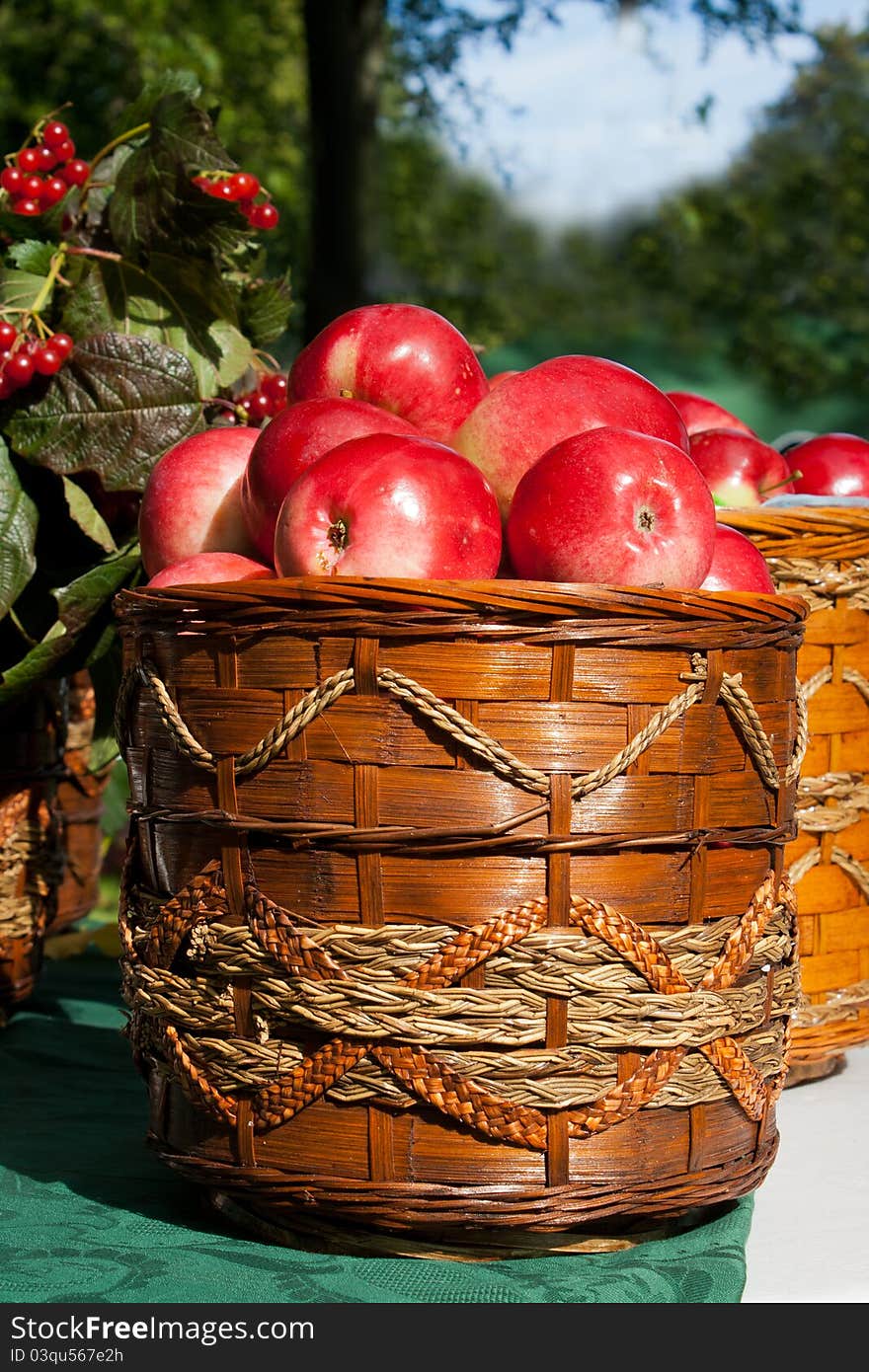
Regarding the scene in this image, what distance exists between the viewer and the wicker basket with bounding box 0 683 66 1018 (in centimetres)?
173

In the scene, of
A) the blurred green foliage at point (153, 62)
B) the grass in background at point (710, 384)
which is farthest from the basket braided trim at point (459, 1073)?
the blurred green foliage at point (153, 62)

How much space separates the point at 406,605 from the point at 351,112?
5037 millimetres

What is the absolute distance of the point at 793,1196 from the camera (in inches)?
53.0

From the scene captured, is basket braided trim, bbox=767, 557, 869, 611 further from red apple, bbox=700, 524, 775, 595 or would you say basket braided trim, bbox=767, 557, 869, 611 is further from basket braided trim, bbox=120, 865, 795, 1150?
basket braided trim, bbox=120, 865, 795, 1150

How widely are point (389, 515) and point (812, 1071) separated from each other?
98cm

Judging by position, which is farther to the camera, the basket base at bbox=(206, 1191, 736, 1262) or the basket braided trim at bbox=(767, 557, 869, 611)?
the basket braided trim at bbox=(767, 557, 869, 611)

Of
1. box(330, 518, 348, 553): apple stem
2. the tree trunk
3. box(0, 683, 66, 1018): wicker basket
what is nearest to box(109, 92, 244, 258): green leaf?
box(0, 683, 66, 1018): wicker basket

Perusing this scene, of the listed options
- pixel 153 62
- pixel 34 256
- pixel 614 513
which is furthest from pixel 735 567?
pixel 153 62

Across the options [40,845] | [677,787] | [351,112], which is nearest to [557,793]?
[677,787]

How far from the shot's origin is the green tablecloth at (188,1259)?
1051mm

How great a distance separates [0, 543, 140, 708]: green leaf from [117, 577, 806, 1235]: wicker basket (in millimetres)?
436

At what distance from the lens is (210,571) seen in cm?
126

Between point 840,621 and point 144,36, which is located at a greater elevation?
point 144,36
